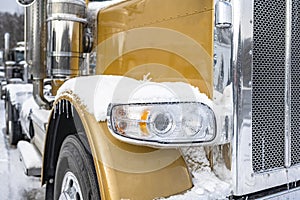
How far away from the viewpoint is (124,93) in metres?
1.86

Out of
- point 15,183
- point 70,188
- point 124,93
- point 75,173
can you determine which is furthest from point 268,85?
point 15,183

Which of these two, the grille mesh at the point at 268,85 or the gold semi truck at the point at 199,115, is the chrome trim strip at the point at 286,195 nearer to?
the gold semi truck at the point at 199,115

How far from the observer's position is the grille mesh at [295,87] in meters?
2.03

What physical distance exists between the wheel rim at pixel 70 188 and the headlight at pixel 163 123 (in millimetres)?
622

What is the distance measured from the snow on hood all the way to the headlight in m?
0.04

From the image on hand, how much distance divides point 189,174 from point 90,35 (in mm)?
1787

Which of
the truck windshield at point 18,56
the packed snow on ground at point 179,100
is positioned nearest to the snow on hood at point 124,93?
the packed snow on ground at point 179,100

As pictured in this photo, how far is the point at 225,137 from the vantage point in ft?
5.92

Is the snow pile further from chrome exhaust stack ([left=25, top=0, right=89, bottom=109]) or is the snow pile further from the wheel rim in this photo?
chrome exhaust stack ([left=25, top=0, right=89, bottom=109])

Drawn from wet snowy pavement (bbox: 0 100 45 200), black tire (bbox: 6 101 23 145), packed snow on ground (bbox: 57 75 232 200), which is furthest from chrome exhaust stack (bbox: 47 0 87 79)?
black tire (bbox: 6 101 23 145)

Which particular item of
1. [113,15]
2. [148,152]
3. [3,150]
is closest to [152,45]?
[113,15]

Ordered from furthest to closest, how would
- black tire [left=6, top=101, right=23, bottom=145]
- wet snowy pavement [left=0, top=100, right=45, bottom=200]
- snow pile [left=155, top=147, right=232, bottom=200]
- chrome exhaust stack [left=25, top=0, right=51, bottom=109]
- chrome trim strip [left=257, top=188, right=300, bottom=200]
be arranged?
black tire [left=6, top=101, right=23, bottom=145] → wet snowy pavement [left=0, top=100, right=45, bottom=200] → chrome exhaust stack [left=25, top=0, right=51, bottom=109] → chrome trim strip [left=257, top=188, right=300, bottom=200] → snow pile [left=155, top=147, right=232, bottom=200]

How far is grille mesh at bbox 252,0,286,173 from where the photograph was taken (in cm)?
188

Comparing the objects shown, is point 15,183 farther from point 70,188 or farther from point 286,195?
point 286,195
